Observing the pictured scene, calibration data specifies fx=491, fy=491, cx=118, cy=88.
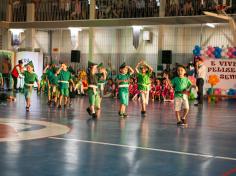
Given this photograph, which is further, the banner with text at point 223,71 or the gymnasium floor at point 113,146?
the banner with text at point 223,71

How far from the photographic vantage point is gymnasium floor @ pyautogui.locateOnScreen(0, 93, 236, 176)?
7383 millimetres

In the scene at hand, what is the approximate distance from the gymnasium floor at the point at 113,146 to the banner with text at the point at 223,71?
11316 millimetres

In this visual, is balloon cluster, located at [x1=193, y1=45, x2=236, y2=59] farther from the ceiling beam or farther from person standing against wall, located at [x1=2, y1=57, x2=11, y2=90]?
person standing against wall, located at [x1=2, y1=57, x2=11, y2=90]

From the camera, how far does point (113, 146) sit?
9.62 metres

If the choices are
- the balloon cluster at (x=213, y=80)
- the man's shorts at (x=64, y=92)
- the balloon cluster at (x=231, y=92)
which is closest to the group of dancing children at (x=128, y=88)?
the man's shorts at (x=64, y=92)

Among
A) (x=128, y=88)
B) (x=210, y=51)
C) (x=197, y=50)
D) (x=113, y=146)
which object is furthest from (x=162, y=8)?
(x=113, y=146)

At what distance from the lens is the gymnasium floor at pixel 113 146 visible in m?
7.38

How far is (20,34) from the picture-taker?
1439 inches

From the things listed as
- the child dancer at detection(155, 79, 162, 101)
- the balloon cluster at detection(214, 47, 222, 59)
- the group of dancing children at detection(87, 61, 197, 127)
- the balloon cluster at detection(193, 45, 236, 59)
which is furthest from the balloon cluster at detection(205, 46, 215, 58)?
the group of dancing children at detection(87, 61, 197, 127)

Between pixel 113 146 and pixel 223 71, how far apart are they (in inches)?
701

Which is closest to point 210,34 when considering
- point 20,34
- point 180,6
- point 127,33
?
point 180,6

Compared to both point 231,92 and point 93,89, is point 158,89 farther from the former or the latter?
point 93,89

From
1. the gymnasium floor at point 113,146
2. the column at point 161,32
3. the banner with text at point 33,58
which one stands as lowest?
the gymnasium floor at point 113,146

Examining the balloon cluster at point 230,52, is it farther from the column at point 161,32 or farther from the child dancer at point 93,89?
the child dancer at point 93,89
